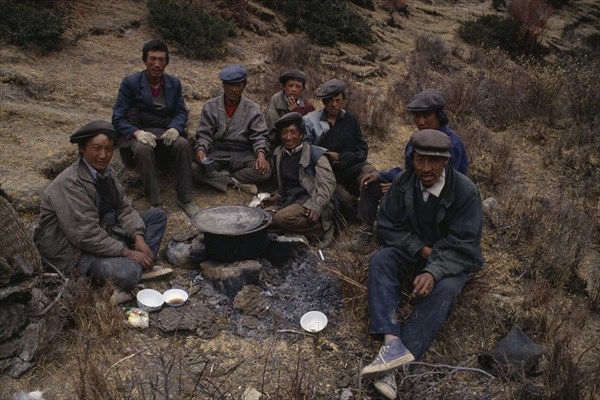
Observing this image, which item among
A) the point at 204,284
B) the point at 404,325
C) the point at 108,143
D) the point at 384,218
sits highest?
the point at 108,143

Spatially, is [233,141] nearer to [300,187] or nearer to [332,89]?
[300,187]

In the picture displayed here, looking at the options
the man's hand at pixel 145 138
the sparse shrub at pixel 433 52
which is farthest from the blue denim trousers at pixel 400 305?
the sparse shrub at pixel 433 52

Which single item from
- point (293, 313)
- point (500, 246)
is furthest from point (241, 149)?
point (500, 246)

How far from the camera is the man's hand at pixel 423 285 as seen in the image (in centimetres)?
319

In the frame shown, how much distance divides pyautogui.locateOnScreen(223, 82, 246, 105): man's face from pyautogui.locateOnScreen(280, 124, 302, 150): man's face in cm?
85

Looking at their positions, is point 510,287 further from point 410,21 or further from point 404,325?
point 410,21

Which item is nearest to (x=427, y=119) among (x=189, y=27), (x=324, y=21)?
(x=189, y=27)

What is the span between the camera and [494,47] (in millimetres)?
12578

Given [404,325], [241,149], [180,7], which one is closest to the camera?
[404,325]

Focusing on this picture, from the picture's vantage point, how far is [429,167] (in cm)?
332

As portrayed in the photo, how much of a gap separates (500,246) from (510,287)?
0.67 m

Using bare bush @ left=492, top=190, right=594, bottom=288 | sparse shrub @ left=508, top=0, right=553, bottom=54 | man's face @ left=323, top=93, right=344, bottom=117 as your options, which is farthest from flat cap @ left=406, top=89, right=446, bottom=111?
sparse shrub @ left=508, top=0, right=553, bottom=54

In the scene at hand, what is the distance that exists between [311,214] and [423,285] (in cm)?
169

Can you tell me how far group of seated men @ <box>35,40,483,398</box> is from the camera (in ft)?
10.8
